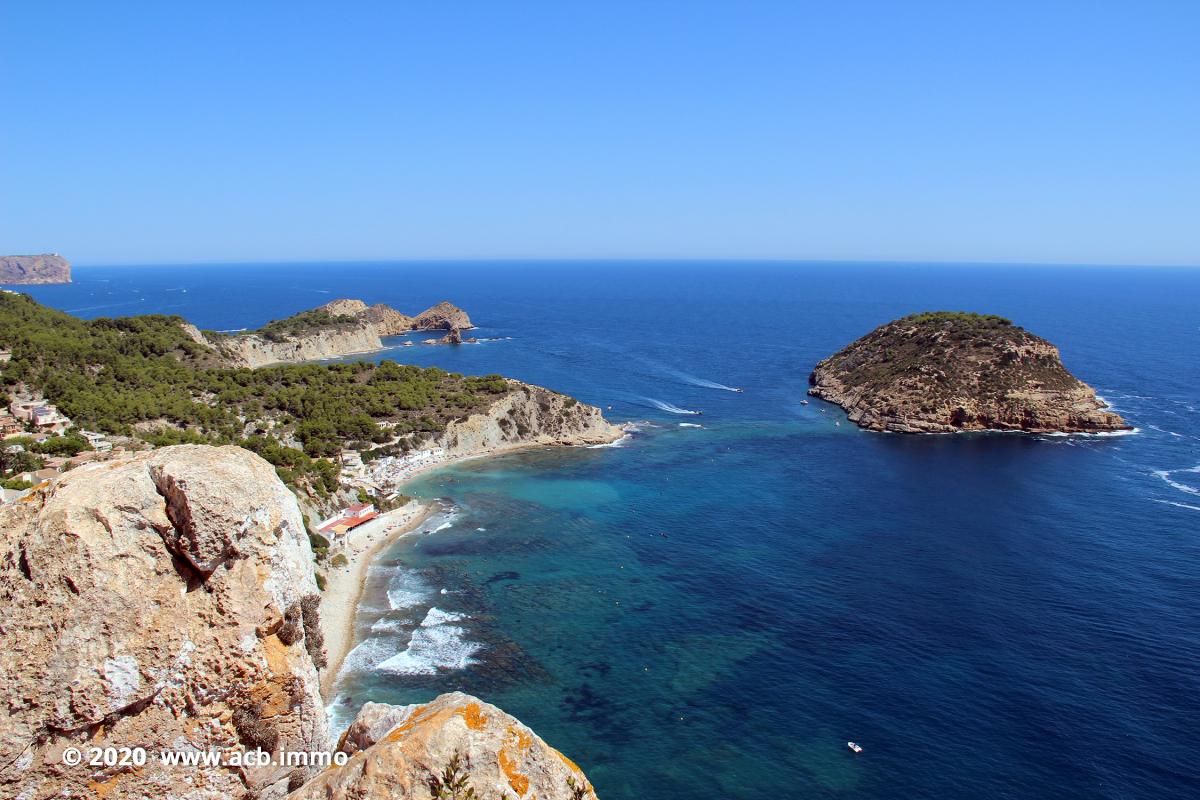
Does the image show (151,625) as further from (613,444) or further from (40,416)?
(613,444)

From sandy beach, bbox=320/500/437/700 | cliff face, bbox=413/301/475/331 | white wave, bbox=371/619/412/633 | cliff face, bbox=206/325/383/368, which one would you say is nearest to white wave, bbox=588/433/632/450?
sandy beach, bbox=320/500/437/700

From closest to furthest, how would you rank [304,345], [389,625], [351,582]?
[389,625]
[351,582]
[304,345]

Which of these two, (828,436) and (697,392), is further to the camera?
(697,392)

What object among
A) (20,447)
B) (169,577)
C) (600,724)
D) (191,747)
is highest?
(169,577)

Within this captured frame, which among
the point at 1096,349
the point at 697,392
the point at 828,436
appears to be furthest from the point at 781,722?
the point at 1096,349

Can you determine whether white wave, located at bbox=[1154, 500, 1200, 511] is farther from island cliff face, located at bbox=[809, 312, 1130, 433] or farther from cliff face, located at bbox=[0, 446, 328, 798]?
cliff face, located at bbox=[0, 446, 328, 798]

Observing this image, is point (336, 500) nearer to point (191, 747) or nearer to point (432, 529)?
point (432, 529)

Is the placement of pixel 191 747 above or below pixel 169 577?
below

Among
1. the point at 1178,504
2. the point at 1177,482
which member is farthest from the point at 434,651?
the point at 1177,482
